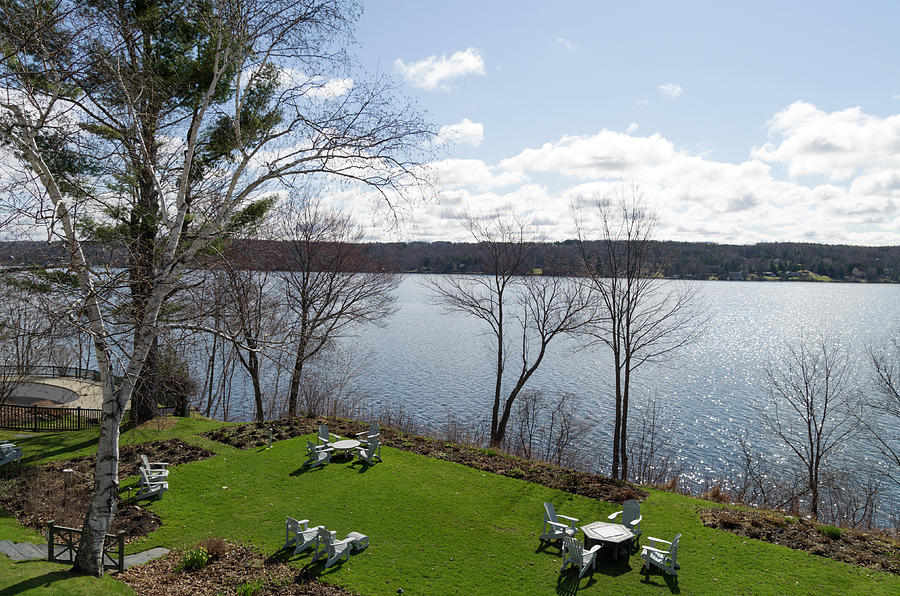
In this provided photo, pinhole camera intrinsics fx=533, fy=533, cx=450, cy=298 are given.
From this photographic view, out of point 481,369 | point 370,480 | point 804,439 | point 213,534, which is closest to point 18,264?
point 213,534

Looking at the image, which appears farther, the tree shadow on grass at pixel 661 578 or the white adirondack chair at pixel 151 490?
the white adirondack chair at pixel 151 490

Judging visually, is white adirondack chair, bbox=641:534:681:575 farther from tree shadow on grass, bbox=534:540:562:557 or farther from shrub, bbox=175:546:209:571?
shrub, bbox=175:546:209:571

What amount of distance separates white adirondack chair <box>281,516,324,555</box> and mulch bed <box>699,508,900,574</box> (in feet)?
28.2

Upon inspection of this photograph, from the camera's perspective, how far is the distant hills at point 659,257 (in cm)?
680

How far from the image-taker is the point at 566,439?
25469mm

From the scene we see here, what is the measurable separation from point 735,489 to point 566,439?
7.23m

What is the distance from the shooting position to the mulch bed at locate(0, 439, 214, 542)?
1149 cm

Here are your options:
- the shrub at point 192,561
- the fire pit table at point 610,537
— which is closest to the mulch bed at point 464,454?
the fire pit table at point 610,537

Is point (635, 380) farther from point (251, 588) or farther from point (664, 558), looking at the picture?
point (251, 588)

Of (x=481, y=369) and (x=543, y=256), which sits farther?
(x=481, y=369)

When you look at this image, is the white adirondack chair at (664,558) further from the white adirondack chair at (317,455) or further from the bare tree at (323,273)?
the bare tree at (323,273)

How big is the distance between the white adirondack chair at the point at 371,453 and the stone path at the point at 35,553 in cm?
599

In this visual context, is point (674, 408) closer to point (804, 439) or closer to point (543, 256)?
point (804, 439)

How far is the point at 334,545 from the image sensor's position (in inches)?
395
